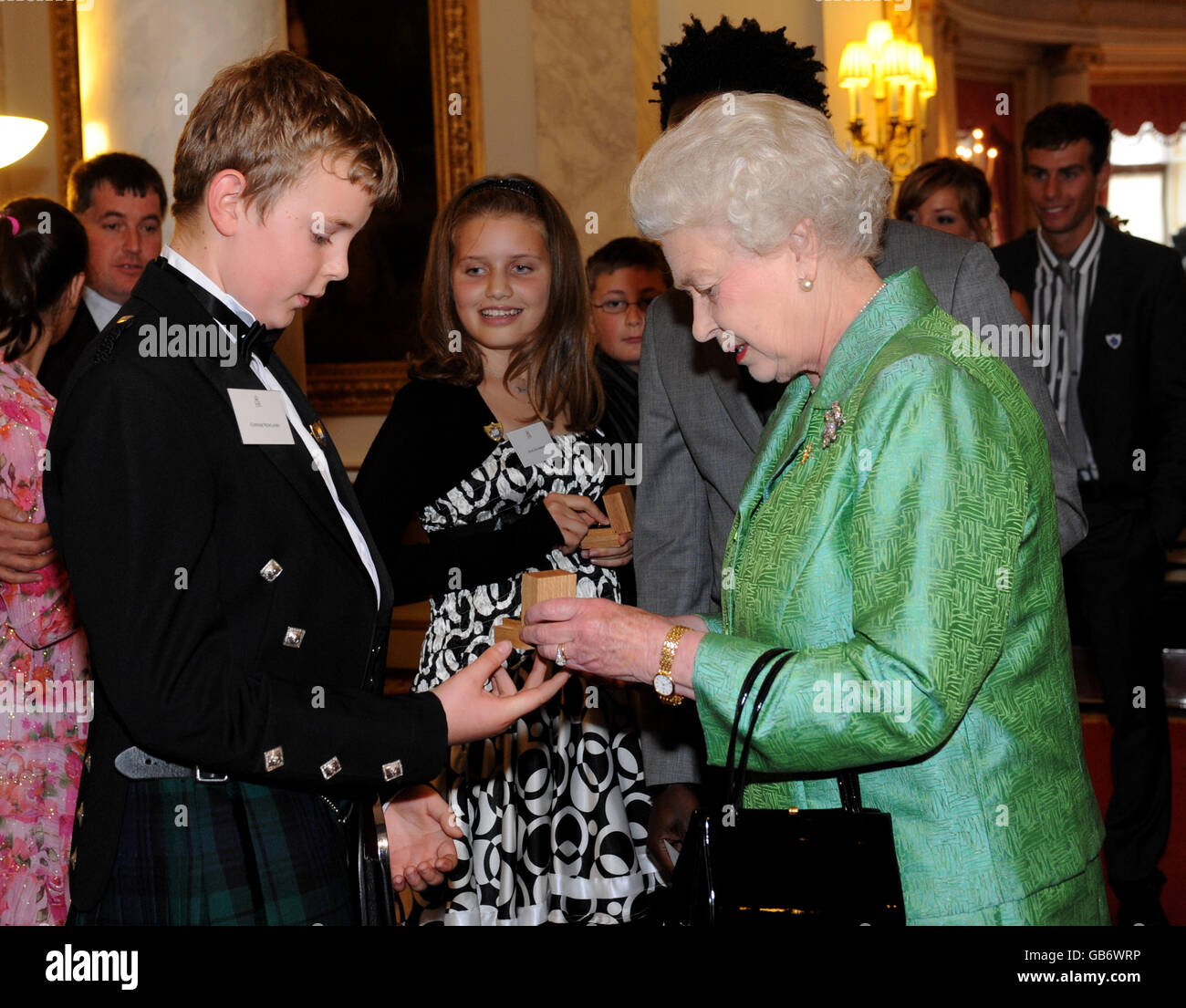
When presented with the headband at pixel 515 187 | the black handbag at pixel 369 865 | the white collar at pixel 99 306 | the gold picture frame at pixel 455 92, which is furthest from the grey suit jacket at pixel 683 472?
the gold picture frame at pixel 455 92

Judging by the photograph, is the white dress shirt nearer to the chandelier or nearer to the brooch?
the brooch

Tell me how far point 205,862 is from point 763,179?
110cm

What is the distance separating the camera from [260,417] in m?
1.53

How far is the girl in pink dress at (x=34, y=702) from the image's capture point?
2.68m

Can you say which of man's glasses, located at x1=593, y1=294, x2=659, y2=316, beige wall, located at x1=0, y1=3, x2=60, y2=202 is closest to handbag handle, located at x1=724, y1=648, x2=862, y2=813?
man's glasses, located at x1=593, y1=294, x2=659, y2=316

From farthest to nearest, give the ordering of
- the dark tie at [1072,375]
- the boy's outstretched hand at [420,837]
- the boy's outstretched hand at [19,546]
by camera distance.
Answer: the dark tie at [1072,375] < the boy's outstretched hand at [19,546] < the boy's outstretched hand at [420,837]

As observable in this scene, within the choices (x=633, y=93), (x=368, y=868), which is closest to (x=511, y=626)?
(x=368, y=868)

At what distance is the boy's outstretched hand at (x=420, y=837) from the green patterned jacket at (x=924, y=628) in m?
0.52

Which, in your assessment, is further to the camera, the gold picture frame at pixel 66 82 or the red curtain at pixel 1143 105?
the red curtain at pixel 1143 105

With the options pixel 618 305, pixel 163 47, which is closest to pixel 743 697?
pixel 618 305

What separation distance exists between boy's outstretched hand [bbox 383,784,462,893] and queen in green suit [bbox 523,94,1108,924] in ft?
1.13

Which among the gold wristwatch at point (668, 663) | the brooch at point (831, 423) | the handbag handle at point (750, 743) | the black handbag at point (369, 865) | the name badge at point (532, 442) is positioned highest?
the name badge at point (532, 442)

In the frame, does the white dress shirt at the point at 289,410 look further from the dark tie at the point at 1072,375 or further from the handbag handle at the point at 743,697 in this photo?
the dark tie at the point at 1072,375
